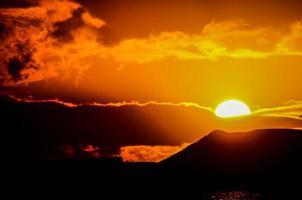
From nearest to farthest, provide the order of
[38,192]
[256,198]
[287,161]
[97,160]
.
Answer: [38,192]
[97,160]
[256,198]
[287,161]

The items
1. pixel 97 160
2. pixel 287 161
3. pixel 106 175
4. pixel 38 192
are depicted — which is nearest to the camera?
pixel 38 192

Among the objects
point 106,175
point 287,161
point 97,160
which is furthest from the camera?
point 287,161

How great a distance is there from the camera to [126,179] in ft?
317

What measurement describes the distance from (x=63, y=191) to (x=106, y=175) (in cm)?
1215

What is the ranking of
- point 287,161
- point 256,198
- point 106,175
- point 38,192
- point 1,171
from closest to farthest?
point 38,192, point 1,171, point 106,175, point 256,198, point 287,161

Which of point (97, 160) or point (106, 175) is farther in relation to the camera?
point (97, 160)

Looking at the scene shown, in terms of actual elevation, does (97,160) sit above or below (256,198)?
above

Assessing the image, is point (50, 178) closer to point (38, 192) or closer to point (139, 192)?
point (38, 192)

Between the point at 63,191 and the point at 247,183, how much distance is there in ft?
357

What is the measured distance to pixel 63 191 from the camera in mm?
83312

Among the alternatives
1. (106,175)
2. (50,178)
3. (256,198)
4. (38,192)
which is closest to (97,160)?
(106,175)

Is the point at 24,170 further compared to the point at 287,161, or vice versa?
the point at 287,161

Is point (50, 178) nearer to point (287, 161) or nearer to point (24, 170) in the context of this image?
point (24, 170)

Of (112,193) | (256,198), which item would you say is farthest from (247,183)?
(112,193)
